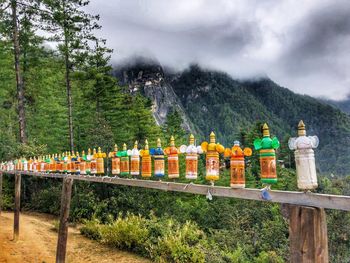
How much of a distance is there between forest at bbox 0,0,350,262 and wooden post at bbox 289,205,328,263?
744 centimetres

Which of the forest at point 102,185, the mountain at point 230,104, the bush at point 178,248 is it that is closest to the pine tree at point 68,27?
the forest at point 102,185

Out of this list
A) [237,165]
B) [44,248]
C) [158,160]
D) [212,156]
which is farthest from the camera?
[44,248]

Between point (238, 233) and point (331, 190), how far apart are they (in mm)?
7524

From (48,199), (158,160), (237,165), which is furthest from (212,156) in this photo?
(48,199)

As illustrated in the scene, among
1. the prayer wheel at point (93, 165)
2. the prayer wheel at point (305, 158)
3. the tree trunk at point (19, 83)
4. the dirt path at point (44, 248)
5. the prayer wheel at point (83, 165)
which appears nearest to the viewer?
the prayer wheel at point (305, 158)

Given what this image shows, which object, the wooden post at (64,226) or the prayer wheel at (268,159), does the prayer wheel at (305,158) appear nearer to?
the prayer wheel at (268,159)

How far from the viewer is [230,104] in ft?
358

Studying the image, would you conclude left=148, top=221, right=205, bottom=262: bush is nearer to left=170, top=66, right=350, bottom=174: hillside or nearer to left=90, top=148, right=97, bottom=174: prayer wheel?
left=90, top=148, right=97, bottom=174: prayer wheel

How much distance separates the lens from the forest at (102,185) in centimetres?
1168

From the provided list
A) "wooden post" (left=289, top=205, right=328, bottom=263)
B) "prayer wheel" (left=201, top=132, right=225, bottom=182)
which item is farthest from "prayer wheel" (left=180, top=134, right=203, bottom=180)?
"wooden post" (left=289, top=205, right=328, bottom=263)

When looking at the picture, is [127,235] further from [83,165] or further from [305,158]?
[305,158]

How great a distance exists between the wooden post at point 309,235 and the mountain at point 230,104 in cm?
7792

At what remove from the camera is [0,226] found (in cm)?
1238

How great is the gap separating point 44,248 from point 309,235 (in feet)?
31.2
